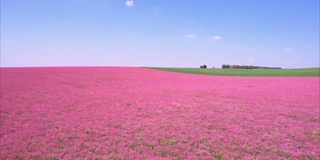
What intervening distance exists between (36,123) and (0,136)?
5.72ft

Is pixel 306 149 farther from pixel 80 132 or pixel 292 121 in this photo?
pixel 80 132

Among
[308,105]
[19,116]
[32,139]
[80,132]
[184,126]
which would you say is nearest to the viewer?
[32,139]

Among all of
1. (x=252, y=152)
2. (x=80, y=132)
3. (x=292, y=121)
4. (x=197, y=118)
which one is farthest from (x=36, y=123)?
(x=292, y=121)

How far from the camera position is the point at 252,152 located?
746 centimetres

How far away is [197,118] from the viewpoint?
38.7ft

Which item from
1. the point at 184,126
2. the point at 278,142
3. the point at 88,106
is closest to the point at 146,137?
the point at 184,126

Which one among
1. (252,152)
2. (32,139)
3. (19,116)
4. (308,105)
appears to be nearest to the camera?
(252,152)

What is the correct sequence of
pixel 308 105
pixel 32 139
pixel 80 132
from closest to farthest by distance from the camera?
pixel 32 139 < pixel 80 132 < pixel 308 105

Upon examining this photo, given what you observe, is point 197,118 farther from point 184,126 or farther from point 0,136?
point 0,136

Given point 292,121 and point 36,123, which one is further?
point 292,121

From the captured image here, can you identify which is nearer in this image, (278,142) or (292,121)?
(278,142)

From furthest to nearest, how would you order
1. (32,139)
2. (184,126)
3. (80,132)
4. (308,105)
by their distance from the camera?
(308,105) < (184,126) < (80,132) < (32,139)

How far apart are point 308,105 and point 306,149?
9.66m

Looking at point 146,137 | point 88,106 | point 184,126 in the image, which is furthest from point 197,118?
point 88,106
